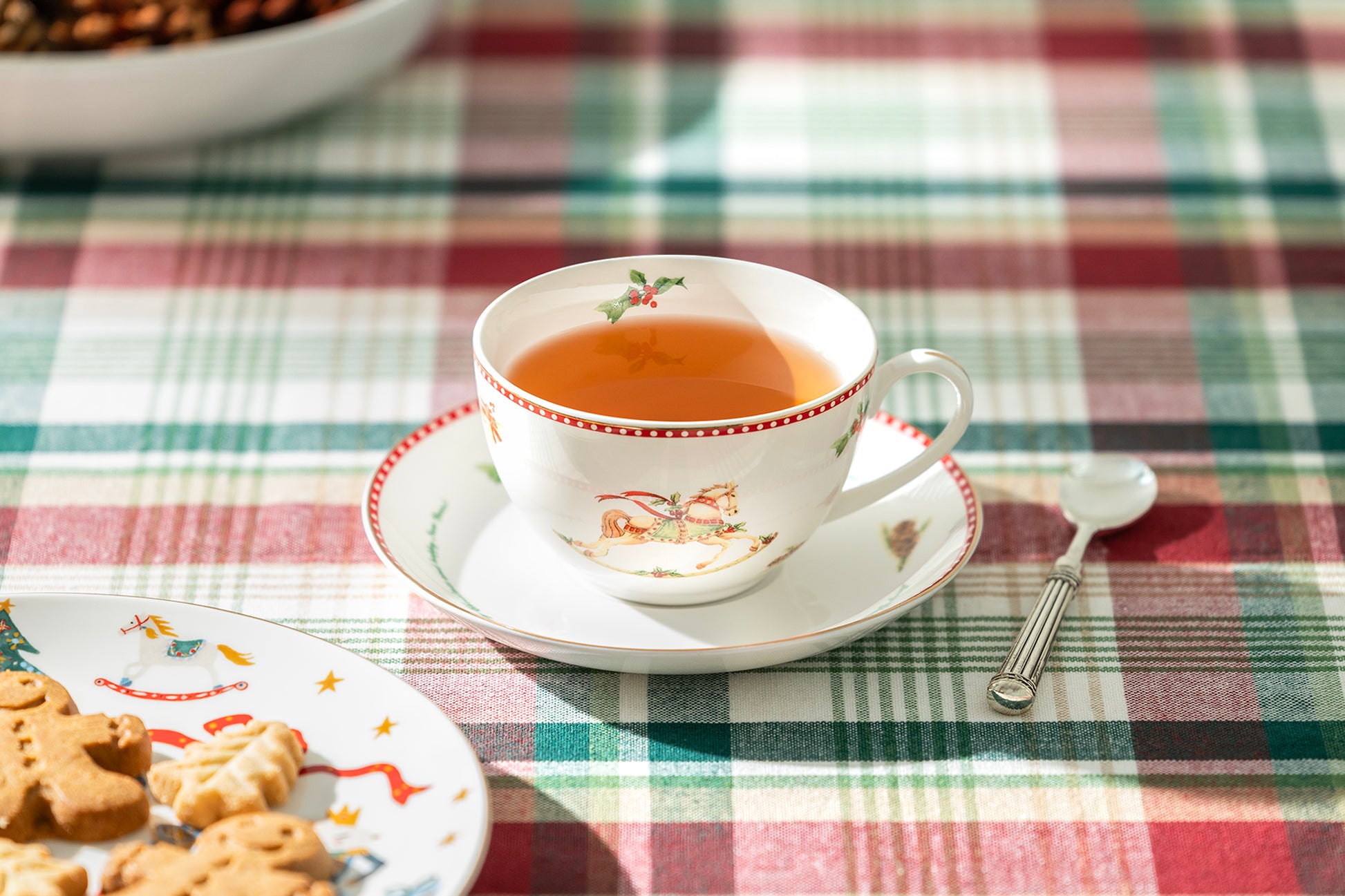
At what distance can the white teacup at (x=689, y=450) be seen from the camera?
0.68m

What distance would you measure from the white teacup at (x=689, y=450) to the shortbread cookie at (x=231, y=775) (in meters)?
0.20

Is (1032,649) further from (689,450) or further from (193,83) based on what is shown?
(193,83)

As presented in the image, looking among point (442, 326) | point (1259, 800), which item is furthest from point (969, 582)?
point (442, 326)

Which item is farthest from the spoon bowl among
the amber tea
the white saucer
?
the amber tea

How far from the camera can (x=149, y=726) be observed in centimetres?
64

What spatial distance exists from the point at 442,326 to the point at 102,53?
42 centimetres

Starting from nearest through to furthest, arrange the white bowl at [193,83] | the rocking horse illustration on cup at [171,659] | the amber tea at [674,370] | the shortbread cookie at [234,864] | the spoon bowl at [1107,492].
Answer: the shortbread cookie at [234,864]
the rocking horse illustration on cup at [171,659]
the amber tea at [674,370]
the spoon bowl at [1107,492]
the white bowl at [193,83]

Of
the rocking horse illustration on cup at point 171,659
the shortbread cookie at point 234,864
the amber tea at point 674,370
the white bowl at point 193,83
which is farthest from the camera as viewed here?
the white bowl at point 193,83

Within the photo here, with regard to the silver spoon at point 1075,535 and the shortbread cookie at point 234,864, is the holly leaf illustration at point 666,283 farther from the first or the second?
the shortbread cookie at point 234,864

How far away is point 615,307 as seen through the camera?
0.82 metres

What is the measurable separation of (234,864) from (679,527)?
28 centimetres

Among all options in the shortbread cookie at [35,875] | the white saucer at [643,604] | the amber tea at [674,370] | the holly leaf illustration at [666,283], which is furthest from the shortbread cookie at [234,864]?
the holly leaf illustration at [666,283]

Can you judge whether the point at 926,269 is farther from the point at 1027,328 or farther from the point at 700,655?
the point at 700,655

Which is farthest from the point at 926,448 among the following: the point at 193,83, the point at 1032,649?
the point at 193,83
